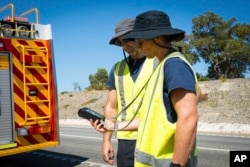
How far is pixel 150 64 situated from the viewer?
3055 millimetres

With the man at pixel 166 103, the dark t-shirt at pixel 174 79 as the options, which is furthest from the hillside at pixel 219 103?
the dark t-shirt at pixel 174 79

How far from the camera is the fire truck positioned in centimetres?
629

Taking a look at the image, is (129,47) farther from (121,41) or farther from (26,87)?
(26,87)

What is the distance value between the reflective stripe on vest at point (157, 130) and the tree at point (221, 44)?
125 feet

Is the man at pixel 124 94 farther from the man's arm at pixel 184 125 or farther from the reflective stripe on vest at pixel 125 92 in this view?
the man's arm at pixel 184 125

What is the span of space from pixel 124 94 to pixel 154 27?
4.28 feet

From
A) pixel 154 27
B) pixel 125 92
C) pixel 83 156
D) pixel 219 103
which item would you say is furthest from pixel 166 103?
pixel 219 103

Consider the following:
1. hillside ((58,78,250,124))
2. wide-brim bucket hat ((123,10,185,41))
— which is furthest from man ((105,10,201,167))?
hillside ((58,78,250,124))

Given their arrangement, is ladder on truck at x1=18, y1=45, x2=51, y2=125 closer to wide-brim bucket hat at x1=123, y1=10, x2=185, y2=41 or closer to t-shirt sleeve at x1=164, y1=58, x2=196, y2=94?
wide-brim bucket hat at x1=123, y1=10, x2=185, y2=41

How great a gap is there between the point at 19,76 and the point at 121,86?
139 inches

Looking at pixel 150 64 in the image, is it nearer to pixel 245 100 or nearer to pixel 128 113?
pixel 128 113

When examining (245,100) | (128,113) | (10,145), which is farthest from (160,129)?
(245,100)

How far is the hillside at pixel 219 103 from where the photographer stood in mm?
19000

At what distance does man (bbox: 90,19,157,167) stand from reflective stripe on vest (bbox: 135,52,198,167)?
→ 946 mm
